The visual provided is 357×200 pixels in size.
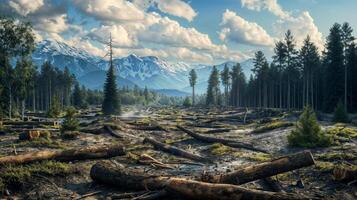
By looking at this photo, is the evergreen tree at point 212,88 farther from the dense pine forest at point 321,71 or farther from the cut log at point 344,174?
the cut log at point 344,174

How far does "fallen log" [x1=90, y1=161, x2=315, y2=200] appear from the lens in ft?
35.7

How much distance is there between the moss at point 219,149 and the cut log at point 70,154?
22.3ft

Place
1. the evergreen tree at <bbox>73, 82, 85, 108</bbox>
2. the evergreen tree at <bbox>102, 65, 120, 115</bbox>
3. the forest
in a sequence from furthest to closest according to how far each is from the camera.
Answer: the evergreen tree at <bbox>73, 82, 85, 108</bbox> < the evergreen tree at <bbox>102, 65, 120, 115</bbox> < the forest

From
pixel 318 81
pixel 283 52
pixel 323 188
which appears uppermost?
pixel 283 52

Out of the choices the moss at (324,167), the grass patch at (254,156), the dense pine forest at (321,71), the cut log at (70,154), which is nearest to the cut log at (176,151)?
the grass patch at (254,156)

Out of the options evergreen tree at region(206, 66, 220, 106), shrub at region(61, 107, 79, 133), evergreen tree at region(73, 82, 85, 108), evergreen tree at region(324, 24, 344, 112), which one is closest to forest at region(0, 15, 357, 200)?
shrub at region(61, 107, 79, 133)

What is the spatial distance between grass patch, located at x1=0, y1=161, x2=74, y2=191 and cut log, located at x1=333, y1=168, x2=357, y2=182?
11072 mm

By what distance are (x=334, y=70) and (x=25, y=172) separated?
60.6 m

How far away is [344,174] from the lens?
14211mm

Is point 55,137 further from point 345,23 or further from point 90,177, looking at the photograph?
point 345,23

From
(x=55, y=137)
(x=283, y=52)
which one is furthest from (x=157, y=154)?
(x=283, y=52)

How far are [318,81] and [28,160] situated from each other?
73.2 metres

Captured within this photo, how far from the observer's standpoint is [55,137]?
2967cm

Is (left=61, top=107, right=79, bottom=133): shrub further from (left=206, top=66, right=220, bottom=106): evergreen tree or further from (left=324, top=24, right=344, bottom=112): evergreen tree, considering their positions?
(left=206, top=66, right=220, bottom=106): evergreen tree
